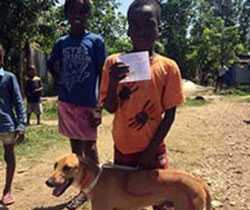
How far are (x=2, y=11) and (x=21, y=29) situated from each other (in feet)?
2.80

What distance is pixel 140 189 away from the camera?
3451mm

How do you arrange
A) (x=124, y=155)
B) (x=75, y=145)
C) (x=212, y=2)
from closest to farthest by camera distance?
1. (x=124, y=155)
2. (x=75, y=145)
3. (x=212, y=2)

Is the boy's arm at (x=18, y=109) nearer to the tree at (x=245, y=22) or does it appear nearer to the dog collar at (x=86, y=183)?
the dog collar at (x=86, y=183)

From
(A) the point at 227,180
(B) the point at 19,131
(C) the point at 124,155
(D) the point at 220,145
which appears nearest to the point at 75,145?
(B) the point at 19,131

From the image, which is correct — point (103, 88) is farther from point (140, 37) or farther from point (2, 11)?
point (2, 11)

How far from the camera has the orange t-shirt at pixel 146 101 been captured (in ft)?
11.5

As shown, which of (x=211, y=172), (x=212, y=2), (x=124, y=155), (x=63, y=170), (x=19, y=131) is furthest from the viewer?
(x=212, y=2)

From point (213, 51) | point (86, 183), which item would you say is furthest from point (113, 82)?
point (213, 51)

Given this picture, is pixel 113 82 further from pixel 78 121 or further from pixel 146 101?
pixel 78 121

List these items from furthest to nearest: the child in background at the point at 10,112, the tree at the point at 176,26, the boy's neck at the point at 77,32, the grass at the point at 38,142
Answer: the tree at the point at 176,26, the grass at the point at 38,142, the child in background at the point at 10,112, the boy's neck at the point at 77,32

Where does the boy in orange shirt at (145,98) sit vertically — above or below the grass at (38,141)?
above

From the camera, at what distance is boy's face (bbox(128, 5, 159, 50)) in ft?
11.5

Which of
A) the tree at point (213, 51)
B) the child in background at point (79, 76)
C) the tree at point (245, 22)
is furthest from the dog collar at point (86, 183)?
the tree at point (245, 22)

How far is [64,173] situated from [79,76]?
1642 millimetres
